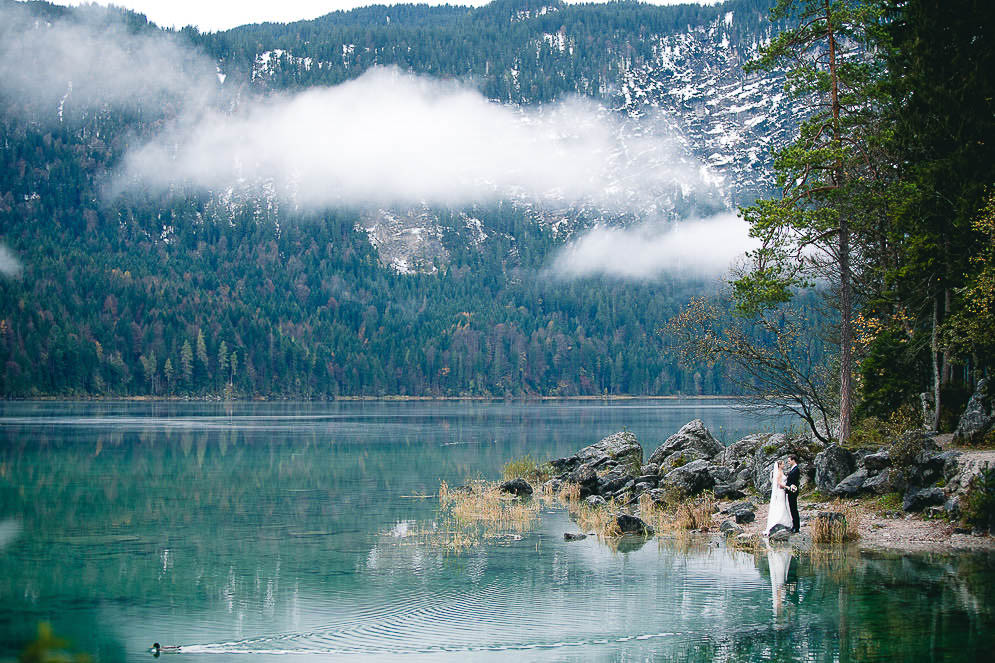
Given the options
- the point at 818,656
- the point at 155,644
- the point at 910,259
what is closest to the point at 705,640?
the point at 818,656

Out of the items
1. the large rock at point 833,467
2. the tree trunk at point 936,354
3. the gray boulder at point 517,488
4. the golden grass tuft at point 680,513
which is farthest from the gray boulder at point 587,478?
the tree trunk at point 936,354

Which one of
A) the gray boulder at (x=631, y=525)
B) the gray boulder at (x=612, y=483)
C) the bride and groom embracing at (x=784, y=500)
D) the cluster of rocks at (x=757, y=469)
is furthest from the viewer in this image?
the gray boulder at (x=612, y=483)

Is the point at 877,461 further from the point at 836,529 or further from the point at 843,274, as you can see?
the point at 843,274

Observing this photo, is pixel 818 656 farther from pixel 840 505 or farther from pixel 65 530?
pixel 65 530

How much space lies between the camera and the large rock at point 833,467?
36625 mm

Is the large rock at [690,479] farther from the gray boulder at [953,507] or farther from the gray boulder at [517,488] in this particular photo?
the gray boulder at [953,507]

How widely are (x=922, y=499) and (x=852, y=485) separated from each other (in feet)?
12.8

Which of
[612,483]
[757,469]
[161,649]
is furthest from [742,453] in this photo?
[161,649]

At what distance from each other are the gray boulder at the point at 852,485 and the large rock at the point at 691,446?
14.0 metres

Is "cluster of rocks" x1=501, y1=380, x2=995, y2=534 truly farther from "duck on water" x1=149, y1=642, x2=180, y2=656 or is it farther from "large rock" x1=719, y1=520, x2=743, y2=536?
"duck on water" x1=149, y1=642, x2=180, y2=656

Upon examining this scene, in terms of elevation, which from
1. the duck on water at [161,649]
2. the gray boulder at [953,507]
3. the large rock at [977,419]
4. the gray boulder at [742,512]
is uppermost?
the large rock at [977,419]

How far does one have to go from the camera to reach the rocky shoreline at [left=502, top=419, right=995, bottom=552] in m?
30.0

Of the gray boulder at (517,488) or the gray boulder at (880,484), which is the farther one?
the gray boulder at (517,488)

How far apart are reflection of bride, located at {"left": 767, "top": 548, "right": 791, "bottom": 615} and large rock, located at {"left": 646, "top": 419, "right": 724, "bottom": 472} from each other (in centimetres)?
2019
